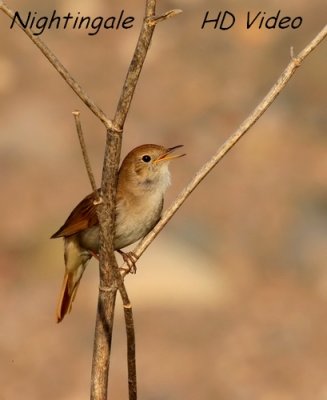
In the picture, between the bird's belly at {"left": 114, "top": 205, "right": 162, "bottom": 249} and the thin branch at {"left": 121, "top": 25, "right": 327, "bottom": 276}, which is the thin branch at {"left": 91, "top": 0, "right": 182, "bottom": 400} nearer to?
the thin branch at {"left": 121, "top": 25, "right": 327, "bottom": 276}

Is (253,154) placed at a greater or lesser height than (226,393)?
greater

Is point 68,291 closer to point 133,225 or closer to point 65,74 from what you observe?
point 133,225

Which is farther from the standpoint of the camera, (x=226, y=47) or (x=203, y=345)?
(x=226, y=47)

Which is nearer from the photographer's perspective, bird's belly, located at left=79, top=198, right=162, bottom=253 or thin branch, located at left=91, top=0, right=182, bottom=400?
thin branch, located at left=91, top=0, right=182, bottom=400

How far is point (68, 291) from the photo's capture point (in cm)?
543

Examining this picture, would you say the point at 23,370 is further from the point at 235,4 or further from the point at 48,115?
the point at 235,4

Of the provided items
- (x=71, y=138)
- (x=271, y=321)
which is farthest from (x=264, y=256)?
(x=71, y=138)

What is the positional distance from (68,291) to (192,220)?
6.22m

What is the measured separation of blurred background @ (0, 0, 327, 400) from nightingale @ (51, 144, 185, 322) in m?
3.20

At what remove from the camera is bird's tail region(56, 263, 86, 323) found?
532 centimetres

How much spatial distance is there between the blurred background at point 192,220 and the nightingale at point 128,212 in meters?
3.20

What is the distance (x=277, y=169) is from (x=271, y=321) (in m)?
3.42

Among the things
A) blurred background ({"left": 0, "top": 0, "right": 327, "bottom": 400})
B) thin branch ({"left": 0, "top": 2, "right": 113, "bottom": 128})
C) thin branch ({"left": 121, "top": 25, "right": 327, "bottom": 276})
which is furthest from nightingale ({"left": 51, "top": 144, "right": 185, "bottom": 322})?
blurred background ({"left": 0, "top": 0, "right": 327, "bottom": 400})

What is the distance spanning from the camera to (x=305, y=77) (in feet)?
50.1
